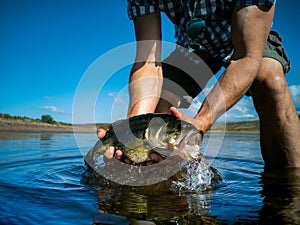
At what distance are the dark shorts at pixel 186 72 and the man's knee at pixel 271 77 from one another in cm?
75

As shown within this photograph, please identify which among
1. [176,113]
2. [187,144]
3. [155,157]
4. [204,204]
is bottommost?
[204,204]

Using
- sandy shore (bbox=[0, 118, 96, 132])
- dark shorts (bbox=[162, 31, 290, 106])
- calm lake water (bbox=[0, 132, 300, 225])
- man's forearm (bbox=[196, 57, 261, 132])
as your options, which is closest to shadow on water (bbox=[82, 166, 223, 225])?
calm lake water (bbox=[0, 132, 300, 225])

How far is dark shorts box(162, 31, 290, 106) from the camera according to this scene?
4699 mm

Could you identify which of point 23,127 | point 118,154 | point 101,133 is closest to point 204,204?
point 118,154

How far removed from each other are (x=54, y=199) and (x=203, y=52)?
3.14 meters

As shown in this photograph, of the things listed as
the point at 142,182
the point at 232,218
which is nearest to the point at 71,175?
the point at 142,182

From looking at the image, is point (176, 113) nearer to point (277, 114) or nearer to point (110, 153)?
point (110, 153)

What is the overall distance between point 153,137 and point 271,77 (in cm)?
224

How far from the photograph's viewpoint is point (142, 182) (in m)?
3.00

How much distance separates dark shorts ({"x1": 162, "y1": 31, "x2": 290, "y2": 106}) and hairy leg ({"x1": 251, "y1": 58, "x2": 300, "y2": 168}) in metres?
0.78

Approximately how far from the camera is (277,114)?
13.4 feet

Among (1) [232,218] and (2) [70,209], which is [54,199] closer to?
(2) [70,209]

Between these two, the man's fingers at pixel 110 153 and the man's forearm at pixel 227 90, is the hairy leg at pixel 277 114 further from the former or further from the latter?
the man's fingers at pixel 110 153

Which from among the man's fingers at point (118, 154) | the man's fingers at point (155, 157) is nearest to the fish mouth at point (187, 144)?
the man's fingers at point (155, 157)
